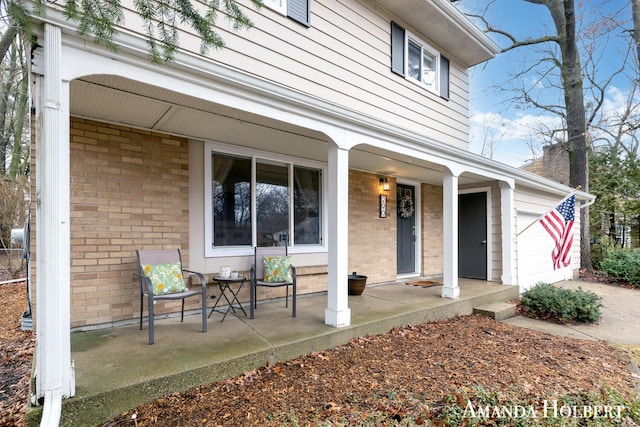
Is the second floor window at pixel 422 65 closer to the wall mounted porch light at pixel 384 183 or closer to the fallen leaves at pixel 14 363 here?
the wall mounted porch light at pixel 384 183

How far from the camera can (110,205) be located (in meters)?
3.73

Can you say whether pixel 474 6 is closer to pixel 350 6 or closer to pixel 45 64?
pixel 350 6

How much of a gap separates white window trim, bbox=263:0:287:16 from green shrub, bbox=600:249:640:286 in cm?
1018

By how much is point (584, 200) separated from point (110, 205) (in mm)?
12370

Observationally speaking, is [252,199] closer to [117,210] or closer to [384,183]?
[117,210]

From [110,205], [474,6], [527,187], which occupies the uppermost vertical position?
[474,6]

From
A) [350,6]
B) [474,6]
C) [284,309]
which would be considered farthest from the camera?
[474,6]

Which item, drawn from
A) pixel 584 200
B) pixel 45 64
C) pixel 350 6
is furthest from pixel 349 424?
pixel 584 200

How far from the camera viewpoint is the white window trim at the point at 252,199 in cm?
439

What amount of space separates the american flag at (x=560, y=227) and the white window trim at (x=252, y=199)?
4635 millimetres

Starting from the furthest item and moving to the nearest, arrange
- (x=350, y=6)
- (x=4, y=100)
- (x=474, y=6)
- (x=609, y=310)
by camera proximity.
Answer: (x=474, y=6) → (x=4, y=100) → (x=609, y=310) → (x=350, y=6)

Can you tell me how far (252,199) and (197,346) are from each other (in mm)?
2234

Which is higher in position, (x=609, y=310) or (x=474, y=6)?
(x=474, y=6)

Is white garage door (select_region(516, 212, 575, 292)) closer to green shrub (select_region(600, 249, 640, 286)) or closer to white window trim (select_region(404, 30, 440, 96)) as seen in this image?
green shrub (select_region(600, 249, 640, 286))
